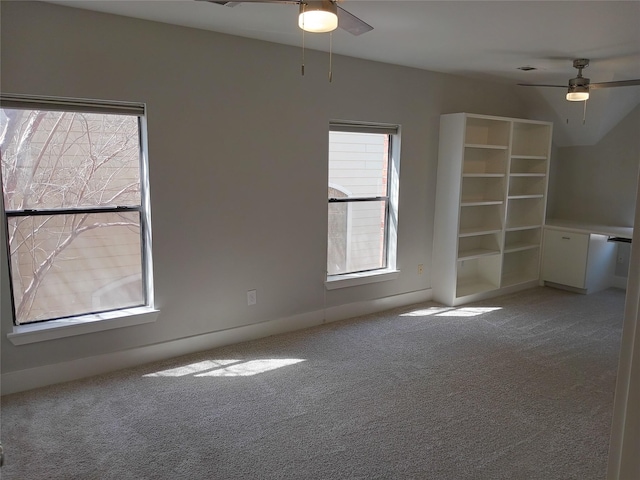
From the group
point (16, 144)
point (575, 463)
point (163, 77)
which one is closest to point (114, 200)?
point (16, 144)

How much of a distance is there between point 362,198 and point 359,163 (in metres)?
0.34

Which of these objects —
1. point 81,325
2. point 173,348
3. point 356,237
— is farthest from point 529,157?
point 81,325

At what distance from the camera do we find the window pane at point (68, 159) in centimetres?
296

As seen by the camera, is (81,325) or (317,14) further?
(81,325)

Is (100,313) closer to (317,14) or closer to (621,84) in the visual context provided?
(317,14)

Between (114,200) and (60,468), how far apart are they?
5.71 feet

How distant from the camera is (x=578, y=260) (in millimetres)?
5469

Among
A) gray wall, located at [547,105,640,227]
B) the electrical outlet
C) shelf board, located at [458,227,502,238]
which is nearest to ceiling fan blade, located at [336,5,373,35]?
the electrical outlet

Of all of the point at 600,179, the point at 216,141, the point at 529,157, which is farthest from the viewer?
the point at 600,179

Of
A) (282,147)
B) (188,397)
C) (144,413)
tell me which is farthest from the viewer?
(282,147)

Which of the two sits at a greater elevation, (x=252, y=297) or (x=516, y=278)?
(x=252, y=297)

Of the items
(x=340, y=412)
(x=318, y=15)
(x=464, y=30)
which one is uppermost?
(x=464, y=30)

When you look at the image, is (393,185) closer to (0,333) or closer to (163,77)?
(163,77)

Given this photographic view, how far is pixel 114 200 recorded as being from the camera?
335cm
